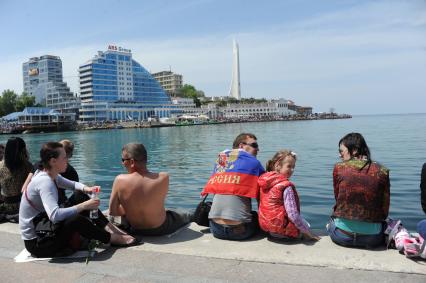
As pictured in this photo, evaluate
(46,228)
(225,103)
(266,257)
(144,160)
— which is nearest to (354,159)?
(266,257)

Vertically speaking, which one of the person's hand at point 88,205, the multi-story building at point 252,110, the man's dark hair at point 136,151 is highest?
the multi-story building at point 252,110

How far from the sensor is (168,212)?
17.6ft

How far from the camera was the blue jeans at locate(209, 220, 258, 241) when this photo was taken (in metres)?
4.81

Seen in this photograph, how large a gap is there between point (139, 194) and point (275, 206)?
1.56 m

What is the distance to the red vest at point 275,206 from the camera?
460 cm

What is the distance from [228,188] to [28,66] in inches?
7275

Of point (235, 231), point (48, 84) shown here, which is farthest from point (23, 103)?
point (235, 231)

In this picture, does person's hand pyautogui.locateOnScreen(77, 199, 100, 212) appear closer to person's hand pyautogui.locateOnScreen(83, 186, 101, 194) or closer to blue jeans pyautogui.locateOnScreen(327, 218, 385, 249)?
person's hand pyautogui.locateOnScreen(83, 186, 101, 194)

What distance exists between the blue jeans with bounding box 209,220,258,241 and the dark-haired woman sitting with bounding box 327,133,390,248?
99cm

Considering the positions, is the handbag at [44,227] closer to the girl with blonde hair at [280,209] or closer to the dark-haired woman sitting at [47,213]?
the dark-haired woman sitting at [47,213]

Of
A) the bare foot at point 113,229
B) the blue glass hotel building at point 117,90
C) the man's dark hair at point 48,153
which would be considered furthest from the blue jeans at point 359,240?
Answer: the blue glass hotel building at point 117,90

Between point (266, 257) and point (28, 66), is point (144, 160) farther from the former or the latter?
point (28, 66)

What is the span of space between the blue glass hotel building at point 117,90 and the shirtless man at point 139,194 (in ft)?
428

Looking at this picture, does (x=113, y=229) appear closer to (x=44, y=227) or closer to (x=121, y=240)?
(x=121, y=240)
